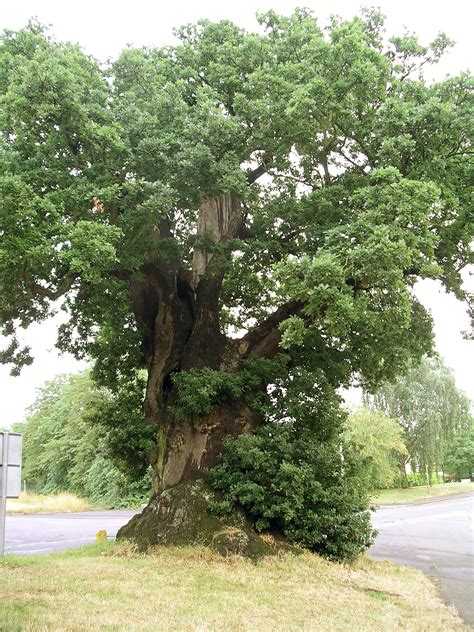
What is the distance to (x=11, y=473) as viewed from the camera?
9227mm

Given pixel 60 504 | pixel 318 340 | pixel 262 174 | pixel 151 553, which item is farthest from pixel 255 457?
pixel 60 504

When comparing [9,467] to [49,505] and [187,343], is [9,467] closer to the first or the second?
[187,343]

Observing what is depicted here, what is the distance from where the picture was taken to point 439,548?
50.8ft

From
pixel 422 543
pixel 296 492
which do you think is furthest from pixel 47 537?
pixel 422 543

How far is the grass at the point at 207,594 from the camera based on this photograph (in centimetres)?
645

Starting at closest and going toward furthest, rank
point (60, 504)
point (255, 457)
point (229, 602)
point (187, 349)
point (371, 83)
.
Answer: point (229, 602), point (371, 83), point (255, 457), point (187, 349), point (60, 504)

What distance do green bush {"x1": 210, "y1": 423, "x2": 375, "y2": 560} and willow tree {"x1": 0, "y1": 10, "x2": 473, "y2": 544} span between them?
88cm

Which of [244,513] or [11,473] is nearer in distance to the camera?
[11,473]

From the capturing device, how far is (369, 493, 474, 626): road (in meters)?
9.79

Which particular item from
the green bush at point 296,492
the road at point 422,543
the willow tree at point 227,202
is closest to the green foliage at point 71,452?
the road at point 422,543

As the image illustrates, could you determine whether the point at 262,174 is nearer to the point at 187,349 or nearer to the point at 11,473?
the point at 187,349

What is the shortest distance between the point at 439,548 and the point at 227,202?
35.2ft

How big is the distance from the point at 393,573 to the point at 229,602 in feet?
15.4

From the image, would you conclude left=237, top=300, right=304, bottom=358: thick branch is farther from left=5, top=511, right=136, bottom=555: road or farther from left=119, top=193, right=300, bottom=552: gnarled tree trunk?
left=5, top=511, right=136, bottom=555: road
